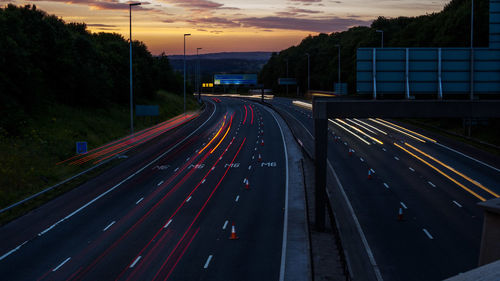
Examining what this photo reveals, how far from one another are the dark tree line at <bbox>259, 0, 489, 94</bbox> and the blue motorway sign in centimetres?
2036

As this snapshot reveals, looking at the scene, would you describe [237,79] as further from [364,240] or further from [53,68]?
[364,240]

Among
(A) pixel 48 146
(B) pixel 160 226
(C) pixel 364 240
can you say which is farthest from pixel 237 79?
(C) pixel 364 240

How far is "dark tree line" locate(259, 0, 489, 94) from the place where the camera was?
73.9 meters

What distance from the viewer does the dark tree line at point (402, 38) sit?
73.9 metres

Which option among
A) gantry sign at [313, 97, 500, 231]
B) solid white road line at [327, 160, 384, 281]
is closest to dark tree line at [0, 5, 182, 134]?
solid white road line at [327, 160, 384, 281]

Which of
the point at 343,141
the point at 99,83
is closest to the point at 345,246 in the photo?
the point at 343,141

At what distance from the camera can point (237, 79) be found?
170 meters

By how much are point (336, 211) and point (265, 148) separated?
25893 millimetres

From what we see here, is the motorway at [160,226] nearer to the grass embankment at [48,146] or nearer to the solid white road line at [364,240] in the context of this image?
the grass embankment at [48,146]

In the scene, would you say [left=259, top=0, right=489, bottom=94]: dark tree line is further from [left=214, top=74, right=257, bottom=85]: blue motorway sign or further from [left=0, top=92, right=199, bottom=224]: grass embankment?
[left=0, top=92, right=199, bottom=224]: grass embankment

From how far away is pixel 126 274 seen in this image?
20516mm

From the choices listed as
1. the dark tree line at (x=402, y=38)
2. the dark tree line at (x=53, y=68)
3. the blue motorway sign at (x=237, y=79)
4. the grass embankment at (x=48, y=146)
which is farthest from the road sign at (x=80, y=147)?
the blue motorway sign at (x=237, y=79)

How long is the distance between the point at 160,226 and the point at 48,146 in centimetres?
2215

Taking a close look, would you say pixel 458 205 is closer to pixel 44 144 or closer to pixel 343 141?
pixel 343 141
